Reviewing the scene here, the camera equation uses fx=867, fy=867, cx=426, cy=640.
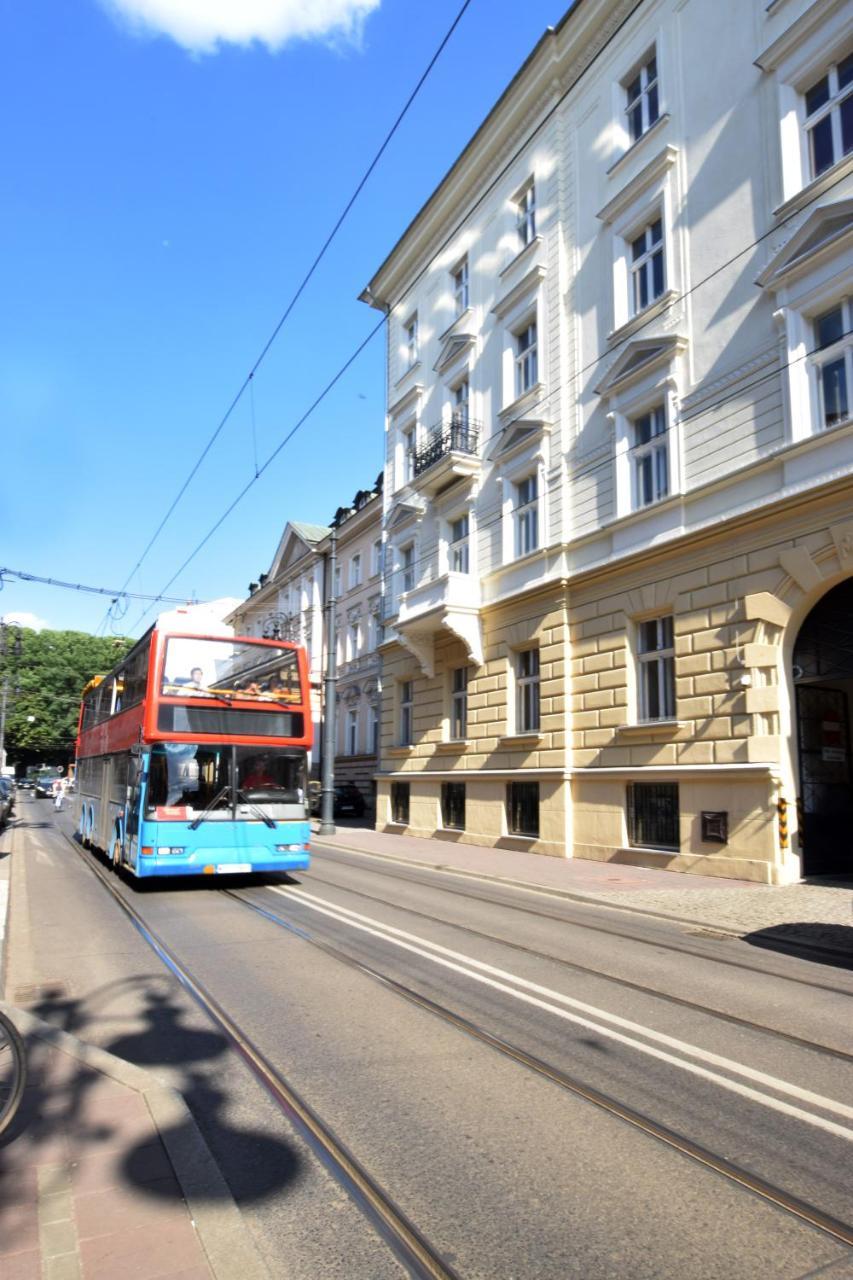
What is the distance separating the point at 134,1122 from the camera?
407 centimetres

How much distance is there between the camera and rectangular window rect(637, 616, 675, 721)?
16.4 meters

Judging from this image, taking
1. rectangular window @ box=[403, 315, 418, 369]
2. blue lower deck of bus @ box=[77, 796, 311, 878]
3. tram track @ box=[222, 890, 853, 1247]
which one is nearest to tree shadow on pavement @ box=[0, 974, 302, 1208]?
tram track @ box=[222, 890, 853, 1247]

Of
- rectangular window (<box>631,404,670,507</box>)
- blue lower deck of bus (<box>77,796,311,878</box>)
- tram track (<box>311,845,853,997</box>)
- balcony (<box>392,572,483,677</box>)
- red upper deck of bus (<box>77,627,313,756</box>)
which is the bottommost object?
tram track (<box>311,845,853,997</box>)

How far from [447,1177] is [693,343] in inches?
602

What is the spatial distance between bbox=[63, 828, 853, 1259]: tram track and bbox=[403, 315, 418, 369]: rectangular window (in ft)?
78.9

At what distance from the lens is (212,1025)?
589 centimetres

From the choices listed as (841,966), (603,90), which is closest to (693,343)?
(603,90)

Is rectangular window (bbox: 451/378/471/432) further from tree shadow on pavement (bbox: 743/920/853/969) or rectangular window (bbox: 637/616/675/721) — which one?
tree shadow on pavement (bbox: 743/920/853/969)

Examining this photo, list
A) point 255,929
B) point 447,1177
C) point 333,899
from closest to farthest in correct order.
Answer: point 447,1177 < point 255,929 < point 333,899

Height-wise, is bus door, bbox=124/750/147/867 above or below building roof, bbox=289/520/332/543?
below

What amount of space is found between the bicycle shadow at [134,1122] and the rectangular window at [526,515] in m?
16.4

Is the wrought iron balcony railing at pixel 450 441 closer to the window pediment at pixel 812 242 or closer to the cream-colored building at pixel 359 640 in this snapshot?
the window pediment at pixel 812 242

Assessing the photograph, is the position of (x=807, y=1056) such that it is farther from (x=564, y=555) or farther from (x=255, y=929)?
(x=564, y=555)

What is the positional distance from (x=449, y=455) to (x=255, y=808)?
499 inches
